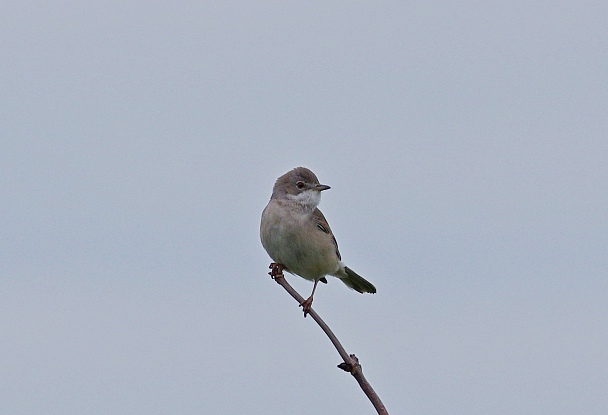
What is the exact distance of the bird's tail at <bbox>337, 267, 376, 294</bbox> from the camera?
36.2 ft

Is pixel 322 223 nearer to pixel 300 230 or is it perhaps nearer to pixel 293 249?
pixel 300 230

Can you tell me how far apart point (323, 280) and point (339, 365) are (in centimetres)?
568

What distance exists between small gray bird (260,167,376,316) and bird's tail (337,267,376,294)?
19 cm

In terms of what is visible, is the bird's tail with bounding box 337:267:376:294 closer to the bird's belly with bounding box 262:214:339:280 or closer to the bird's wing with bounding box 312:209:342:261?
the bird's wing with bounding box 312:209:342:261

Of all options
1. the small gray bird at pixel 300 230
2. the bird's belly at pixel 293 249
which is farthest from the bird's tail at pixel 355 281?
the bird's belly at pixel 293 249

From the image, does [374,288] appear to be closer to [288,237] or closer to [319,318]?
[288,237]

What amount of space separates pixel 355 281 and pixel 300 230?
5.10ft

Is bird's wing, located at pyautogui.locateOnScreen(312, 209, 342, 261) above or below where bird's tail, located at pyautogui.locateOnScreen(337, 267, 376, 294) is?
above

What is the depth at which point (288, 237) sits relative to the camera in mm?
9664

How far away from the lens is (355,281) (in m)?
11.1

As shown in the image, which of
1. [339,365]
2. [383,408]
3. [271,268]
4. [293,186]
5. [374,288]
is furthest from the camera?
[374,288]

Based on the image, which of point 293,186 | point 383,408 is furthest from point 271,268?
point 383,408

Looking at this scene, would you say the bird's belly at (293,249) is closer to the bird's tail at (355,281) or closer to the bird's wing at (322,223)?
the bird's wing at (322,223)

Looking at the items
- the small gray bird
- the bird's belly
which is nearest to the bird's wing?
the small gray bird
